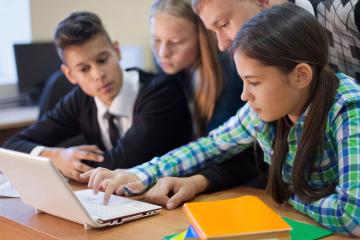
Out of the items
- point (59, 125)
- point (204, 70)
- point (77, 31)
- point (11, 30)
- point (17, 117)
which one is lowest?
→ point (17, 117)

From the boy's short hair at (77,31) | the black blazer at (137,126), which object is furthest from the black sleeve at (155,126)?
the boy's short hair at (77,31)

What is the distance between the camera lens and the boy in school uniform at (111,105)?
170 centimetres

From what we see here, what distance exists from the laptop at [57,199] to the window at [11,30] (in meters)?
2.43

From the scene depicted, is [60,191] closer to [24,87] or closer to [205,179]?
[205,179]

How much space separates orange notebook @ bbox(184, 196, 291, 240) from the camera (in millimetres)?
820

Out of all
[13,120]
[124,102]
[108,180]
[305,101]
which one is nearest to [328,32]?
[305,101]

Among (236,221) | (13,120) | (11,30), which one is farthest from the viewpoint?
(11,30)

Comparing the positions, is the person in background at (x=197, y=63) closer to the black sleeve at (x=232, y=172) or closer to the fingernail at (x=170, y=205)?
the black sleeve at (x=232, y=172)

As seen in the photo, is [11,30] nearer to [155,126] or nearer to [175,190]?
[155,126]

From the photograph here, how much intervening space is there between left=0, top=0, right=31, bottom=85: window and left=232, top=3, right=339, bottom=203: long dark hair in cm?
262

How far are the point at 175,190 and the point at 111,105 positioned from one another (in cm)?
62

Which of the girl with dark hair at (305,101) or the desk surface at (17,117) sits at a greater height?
the girl with dark hair at (305,101)

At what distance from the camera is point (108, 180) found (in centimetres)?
121

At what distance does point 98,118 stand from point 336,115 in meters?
0.98
